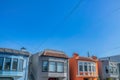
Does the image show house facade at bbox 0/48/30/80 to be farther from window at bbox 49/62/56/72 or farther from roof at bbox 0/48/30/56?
window at bbox 49/62/56/72

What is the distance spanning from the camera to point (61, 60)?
27875 mm

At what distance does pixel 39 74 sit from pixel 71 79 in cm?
890

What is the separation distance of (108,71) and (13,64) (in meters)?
25.8

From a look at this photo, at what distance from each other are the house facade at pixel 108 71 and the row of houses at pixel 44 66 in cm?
481

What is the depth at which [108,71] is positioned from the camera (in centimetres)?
3744

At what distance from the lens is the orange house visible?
30000 millimetres

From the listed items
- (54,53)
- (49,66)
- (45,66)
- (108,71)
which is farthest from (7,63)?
(108,71)

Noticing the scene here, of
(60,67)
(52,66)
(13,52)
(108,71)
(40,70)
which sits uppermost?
(13,52)

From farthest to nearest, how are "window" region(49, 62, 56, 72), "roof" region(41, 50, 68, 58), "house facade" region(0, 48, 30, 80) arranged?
"roof" region(41, 50, 68, 58) → "window" region(49, 62, 56, 72) → "house facade" region(0, 48, 30, 80)

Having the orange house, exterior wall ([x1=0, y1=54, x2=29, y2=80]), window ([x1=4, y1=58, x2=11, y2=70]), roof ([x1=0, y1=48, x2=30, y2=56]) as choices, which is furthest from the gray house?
window ([x1=4, y1=58, x2=11, y2=70])

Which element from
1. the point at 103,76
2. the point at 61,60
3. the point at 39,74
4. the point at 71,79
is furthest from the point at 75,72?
the point at 103,76

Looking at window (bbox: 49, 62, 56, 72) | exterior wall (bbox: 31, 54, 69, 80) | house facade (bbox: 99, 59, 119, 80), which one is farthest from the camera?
house facade (bbox: 99, 59, 119, 80)

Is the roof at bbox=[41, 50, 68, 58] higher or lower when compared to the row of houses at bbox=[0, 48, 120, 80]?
higher

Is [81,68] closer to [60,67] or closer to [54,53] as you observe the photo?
[60,67]
